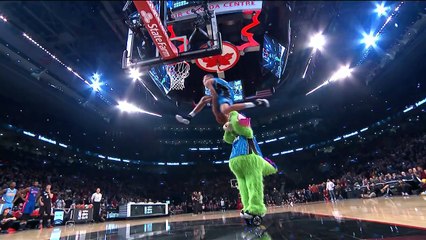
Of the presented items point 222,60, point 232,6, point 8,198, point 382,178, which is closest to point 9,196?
point 8,198

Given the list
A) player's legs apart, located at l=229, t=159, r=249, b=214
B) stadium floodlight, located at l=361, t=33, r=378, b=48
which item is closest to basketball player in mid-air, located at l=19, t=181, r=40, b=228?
player's legs apart, located at l=229, t=159, r=249, b=214

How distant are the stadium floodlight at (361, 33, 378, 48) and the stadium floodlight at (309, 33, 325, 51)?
188 cm

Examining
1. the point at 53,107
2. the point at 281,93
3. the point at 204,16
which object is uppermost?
the point at 281,93

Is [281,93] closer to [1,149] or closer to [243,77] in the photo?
[243,77]

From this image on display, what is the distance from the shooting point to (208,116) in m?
21.6

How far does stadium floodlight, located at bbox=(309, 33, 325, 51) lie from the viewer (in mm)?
9656

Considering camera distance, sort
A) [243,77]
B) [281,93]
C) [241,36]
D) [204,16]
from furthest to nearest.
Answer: [281,93]
[243,77]
[241,36]
[204,16]

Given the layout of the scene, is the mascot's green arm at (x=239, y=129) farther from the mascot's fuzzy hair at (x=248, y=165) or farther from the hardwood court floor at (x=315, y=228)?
the hardwood court floor at (x=315, y=228)

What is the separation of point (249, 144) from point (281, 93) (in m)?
13.9

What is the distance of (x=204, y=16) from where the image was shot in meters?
4.83

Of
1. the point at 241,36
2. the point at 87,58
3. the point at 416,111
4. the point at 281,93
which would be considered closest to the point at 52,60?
the point at 87,58

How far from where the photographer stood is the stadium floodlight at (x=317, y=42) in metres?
9.66

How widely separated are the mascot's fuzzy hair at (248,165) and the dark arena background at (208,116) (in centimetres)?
3

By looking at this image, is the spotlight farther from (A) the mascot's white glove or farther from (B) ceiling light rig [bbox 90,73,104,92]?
(A) the mascot's white glove
